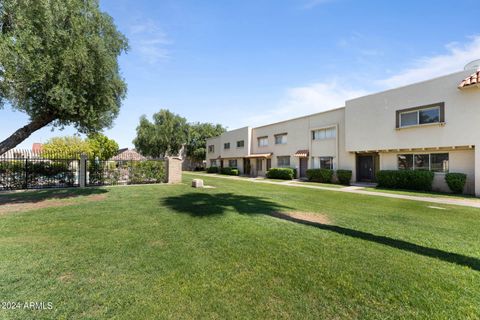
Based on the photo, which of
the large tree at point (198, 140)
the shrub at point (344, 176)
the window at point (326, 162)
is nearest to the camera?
the shrub at point (344, 176)

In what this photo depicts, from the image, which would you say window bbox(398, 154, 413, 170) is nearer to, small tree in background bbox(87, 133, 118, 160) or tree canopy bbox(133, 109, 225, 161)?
tree canopy bbox(133, 109, 225, 161)

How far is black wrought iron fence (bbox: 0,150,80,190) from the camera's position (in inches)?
575

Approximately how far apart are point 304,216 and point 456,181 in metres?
12.3

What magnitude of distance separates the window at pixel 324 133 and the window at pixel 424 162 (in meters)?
6.10

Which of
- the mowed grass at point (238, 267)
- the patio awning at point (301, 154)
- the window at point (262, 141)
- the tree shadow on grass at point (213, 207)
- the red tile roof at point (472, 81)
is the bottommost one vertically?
the mowed grass at point (238, 267)

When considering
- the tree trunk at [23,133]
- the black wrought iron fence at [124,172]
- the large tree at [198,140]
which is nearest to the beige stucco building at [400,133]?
the black wrought iron fence at [124,172]

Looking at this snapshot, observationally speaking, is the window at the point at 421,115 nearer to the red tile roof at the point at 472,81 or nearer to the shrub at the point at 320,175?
the red tile roof at the point at 472,81

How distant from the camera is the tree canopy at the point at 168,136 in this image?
4522cm

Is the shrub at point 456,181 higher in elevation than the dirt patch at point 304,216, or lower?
higher

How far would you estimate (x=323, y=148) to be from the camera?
2369 centimetres

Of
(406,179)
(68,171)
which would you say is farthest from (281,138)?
(68,171)

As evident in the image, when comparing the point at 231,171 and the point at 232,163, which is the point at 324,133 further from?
the point at 232,163

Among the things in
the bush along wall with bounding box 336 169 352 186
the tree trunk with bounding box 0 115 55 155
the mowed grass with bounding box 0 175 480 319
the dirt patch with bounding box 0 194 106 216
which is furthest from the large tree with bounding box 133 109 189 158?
the mowed grass with bounding box 0 175 480 319

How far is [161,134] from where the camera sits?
45.2 metres
